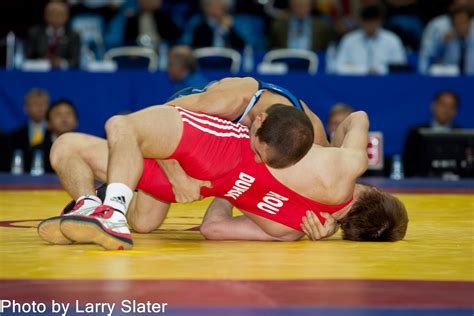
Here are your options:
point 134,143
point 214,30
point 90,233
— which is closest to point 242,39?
point 214,30

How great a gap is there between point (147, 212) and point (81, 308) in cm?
210

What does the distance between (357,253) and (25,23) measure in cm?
913

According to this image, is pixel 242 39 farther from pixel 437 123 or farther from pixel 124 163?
pixel 124 163

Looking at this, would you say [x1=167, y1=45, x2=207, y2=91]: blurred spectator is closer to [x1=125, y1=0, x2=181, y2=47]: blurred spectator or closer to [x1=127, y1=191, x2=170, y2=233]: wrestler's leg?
[x1=125, y1=0, x2=181, y2=47]: blurred spectator

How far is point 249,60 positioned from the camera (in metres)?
10.8

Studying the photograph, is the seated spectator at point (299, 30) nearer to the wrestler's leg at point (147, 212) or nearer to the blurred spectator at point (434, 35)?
the blurred spectator at point (434, 35)

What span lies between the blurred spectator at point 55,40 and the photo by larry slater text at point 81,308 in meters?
7.83

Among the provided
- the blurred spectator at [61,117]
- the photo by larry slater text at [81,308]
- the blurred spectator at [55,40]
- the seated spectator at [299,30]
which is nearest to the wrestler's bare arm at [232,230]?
the photo by larry slater text at [81,308]

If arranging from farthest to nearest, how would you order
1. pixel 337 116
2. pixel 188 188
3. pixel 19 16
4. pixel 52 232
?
1. pixel 19 16
2. pixel 337 116
3. pixel 188 188
4. pixel 52 232

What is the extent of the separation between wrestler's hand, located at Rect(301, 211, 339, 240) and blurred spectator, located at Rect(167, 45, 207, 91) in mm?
4857

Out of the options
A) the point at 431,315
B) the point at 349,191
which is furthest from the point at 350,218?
the point at 431,315

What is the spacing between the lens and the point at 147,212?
4.98 m

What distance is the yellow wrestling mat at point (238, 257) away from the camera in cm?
358

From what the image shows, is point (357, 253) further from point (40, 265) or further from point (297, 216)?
point (40, 265)
